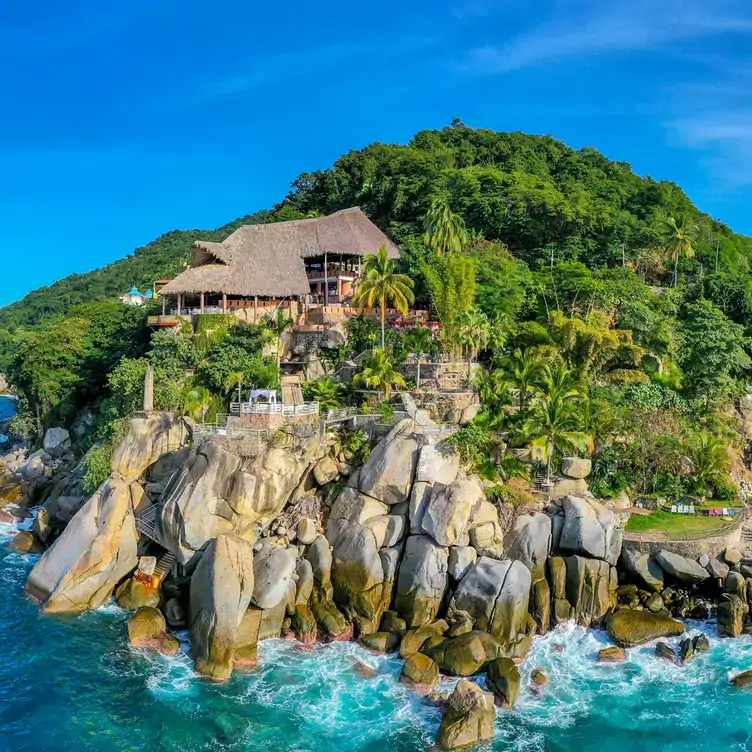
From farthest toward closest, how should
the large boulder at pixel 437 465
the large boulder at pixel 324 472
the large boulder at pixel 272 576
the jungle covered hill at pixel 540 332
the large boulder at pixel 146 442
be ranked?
the jungle covered hill at pixel 540 332, the large boulder at pixel 146 442, the large boulder at pixel 324 472, the large boulder at pixel 437 465, the large boulder at pixel 272 576

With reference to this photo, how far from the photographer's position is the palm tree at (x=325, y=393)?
40406 mm

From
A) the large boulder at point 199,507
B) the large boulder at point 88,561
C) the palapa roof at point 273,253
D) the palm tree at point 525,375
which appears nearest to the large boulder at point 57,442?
the palapa roof at point 273,253

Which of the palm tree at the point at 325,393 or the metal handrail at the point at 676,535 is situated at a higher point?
the palm tree at the point at 325,393

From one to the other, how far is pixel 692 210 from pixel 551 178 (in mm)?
16297

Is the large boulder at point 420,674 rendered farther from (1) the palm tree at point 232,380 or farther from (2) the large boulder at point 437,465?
(1) the palm tree at point 232,380

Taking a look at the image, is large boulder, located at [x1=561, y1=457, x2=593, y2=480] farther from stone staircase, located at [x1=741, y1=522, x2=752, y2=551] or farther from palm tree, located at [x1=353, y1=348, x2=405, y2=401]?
palm tree, located at [x1=353, y1=348, x2=405, y2=401]

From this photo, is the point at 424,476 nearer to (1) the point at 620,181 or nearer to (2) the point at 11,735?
(2) the point at 11,735

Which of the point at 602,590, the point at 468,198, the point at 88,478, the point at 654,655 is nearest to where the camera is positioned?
the point at 654,655

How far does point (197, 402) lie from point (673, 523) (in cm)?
2736

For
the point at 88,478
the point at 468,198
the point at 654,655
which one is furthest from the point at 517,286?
the point at 88,478

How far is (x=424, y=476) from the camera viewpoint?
111 feet

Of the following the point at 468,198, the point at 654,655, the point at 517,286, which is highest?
the point at 468,198

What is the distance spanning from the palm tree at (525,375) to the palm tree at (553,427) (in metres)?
2.31

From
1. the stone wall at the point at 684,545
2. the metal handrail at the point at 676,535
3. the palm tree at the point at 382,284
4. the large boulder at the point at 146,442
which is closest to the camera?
the stone wall at the point at 684,545
